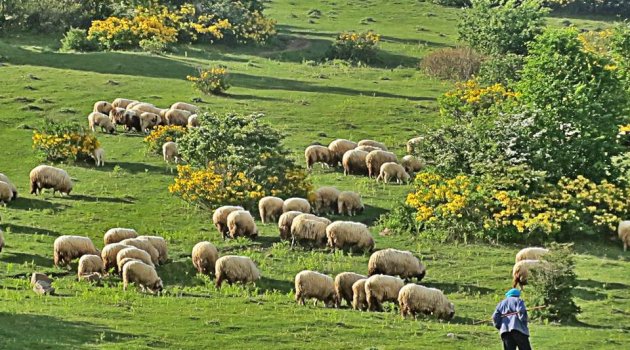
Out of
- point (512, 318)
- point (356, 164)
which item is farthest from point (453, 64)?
point (512, 318)

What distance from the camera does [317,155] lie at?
48.4m

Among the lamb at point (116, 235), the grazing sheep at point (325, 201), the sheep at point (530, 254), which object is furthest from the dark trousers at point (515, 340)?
the grazing sheep at point (325, 201)

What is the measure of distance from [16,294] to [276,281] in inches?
Answer: 273

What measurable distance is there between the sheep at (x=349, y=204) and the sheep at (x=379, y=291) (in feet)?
36.9

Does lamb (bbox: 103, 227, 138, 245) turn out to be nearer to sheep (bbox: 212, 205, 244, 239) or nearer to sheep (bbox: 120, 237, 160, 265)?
sheep (bbox: 120, 237, 160, 265)

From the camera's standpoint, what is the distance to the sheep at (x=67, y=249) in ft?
108

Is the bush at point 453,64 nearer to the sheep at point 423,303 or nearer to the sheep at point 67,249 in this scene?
the sheep at point 67,249

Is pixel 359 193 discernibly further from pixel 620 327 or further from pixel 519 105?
pixel 620 327

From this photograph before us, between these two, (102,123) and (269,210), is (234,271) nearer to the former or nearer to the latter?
(269,210)

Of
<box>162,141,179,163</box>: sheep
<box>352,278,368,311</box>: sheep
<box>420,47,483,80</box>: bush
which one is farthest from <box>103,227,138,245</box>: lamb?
<box>420,47,483,80</box>: bush

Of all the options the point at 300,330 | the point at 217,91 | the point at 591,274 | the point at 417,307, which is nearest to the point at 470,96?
the point at 217,91

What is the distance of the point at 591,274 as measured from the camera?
34406 mm

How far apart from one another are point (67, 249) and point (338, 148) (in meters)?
17.8

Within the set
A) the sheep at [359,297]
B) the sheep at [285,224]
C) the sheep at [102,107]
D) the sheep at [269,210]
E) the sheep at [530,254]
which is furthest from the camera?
the sheep at [102,107]
